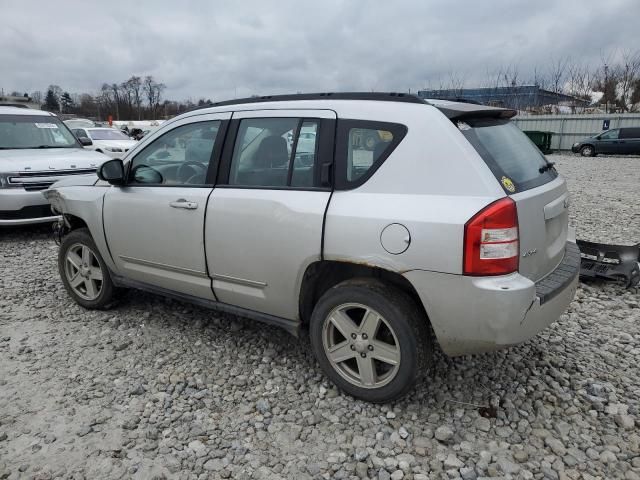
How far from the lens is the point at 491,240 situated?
7.97 ft

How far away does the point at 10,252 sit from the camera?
6340 mm

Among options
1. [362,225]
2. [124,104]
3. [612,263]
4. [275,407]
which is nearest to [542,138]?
[612,263]

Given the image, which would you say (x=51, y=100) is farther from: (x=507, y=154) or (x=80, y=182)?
(x=507, y=154)

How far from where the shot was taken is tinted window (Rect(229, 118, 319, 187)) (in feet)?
9.91

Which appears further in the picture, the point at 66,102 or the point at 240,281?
the point at 66,102

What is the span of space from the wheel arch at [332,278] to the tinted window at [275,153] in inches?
20.3

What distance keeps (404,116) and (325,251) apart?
866mm

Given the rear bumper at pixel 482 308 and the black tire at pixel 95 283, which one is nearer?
the rear bumper at pixel 482 308

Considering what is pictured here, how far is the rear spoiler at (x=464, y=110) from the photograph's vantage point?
8.91 ft

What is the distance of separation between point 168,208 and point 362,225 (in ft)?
5.08

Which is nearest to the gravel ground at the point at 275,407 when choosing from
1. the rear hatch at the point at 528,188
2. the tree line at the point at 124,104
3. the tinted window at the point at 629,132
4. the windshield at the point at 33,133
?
the rear hatch at the point at 528,188

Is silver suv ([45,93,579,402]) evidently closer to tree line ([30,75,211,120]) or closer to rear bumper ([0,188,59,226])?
rear bumper ([0,188,59,226])

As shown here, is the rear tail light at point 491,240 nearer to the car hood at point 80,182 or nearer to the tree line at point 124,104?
the car hood at point 80,182

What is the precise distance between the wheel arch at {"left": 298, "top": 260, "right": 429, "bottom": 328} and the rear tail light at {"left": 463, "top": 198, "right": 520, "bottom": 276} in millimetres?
391
